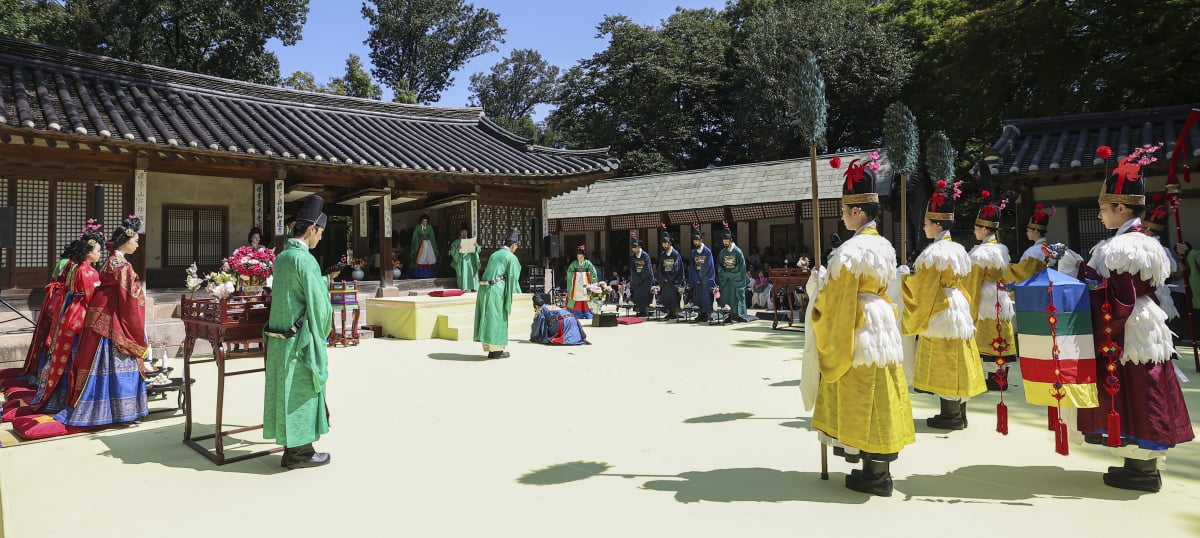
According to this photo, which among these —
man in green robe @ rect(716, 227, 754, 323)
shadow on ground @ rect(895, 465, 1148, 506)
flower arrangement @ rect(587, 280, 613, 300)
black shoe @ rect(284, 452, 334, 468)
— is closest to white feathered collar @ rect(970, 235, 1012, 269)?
shadow on ground @ rect(895, 465, 1148, 506)

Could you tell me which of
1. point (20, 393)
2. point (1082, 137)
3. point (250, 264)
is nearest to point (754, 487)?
point (250, 264)

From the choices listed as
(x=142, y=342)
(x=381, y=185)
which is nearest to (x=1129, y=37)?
(x=381, y=185)

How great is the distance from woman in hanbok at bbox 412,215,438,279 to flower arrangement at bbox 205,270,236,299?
9590 millimetres

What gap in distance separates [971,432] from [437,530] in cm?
367

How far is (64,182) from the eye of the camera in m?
9.31

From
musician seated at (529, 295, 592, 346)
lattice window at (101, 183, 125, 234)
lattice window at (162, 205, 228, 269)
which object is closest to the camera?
musician seated at (529, 295, 592, 346)

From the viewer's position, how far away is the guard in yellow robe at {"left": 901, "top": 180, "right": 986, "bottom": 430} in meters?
4.29

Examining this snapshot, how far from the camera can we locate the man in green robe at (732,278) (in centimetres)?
1231

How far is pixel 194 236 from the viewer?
1148 centimetres

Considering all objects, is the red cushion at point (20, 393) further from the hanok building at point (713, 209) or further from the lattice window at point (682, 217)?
the lattice window at point (682, 217)

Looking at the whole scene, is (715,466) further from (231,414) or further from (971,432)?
(231,414)

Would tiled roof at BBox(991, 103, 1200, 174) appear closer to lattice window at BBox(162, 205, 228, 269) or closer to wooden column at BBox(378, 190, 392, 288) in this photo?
wooden column at BBox(378, 190, 392, 288)

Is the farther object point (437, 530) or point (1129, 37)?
point (1129, 37)

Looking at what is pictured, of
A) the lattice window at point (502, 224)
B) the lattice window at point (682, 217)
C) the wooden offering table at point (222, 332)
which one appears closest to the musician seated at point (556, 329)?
the lattice window at point (502, 224)
